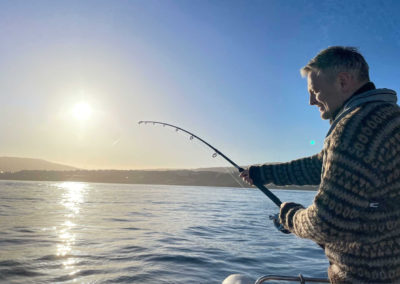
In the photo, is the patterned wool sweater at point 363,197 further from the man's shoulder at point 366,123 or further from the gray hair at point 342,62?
the gray hair at point 342,62

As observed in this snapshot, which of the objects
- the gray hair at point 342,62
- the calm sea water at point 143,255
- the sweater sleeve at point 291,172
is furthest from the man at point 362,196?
the calm sea water at point 143,255

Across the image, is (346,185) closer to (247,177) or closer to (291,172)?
(291,172)

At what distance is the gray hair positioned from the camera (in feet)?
7.06

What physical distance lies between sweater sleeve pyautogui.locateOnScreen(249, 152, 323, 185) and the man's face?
502 mm

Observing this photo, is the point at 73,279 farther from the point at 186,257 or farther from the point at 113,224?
the point at 113,224

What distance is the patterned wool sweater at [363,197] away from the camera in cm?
174

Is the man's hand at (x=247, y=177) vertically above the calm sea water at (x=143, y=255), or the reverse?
the man's hand at (x=247, y=177)

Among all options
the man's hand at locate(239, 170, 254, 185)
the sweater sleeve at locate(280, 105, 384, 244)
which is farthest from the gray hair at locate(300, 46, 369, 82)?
the man's hand at locate(239, 170, 254, 185)

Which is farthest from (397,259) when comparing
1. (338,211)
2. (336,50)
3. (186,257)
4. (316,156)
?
(186,257)

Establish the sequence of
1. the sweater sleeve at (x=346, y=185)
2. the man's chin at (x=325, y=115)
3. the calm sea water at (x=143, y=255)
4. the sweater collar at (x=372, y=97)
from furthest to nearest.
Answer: the calm sea water at (x=143, y=255) → the man's chin at (x=325, y=115) → the sweater collar at (x=372, y=97) → the sweater sleeve at (x=346, y=185)

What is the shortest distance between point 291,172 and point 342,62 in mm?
1184

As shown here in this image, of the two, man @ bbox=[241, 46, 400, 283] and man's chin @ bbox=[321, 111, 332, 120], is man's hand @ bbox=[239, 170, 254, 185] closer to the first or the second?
man's chin @ bbox=[321, 111, 332, 120]

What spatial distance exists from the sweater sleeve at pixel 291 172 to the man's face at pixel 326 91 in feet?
1.65

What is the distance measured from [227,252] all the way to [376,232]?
32.1ft
